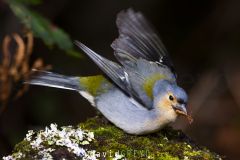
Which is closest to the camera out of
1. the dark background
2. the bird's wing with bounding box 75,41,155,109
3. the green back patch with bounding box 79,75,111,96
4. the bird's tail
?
the bird's wing with bounding box 75,41,155,109

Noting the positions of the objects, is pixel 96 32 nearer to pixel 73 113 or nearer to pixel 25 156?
pixel 73 113

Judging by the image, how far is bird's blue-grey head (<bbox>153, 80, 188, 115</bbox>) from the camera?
4703mm

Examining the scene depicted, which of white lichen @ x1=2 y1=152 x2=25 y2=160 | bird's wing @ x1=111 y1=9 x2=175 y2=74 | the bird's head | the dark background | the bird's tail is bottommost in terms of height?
white lichen @ x1=2 y1=152 x2=25 y2=160

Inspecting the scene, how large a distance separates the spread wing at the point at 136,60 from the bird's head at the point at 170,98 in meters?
0.07

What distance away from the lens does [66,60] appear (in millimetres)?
9273

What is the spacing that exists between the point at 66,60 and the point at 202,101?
7.81 ft

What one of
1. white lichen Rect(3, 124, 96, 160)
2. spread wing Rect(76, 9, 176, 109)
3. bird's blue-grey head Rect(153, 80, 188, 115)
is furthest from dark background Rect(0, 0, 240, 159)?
white lichen Rect(3, 124, 96, 160)

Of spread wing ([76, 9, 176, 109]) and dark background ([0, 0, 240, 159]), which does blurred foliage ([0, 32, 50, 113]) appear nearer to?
spread wing ([76, 9, 176, 109])

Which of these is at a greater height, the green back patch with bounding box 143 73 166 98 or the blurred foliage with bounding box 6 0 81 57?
the blurred foliage with bounding box 6 0 81 57

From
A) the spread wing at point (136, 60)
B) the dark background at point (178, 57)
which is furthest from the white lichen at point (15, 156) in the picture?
the dark background at point (178, 57)

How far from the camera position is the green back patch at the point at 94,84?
199 inches

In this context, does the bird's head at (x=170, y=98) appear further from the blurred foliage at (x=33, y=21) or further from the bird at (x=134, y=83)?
the blurred foliage at (x=33, y=21)

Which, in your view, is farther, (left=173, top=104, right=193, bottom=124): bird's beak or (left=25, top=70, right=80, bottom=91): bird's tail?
(left=25, top=70, right=80, bottom=91): bird's tail

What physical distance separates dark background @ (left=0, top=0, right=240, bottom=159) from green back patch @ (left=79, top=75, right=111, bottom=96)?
112 inches
